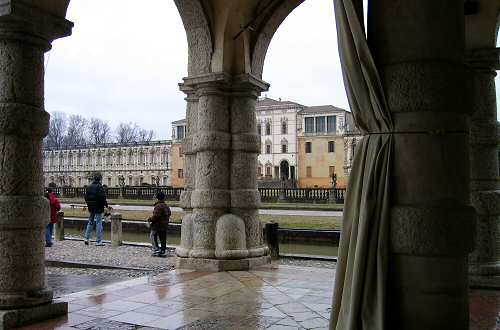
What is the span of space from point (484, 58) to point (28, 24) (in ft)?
15.7

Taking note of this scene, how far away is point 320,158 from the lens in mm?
59219

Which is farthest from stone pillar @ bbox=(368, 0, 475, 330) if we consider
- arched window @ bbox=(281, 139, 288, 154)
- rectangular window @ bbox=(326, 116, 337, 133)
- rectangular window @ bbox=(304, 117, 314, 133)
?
arched window @ bbox=(281, 139, 288, 154)

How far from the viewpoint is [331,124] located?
2302 inches

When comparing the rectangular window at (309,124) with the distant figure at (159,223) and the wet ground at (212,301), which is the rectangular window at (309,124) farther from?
the wet ground at (212,301)

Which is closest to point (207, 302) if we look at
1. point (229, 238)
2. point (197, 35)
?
point (229, 238)

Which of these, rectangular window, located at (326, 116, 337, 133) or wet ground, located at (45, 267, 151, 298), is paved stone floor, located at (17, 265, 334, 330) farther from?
rectangular window, located at (326, 116, 337, 133)

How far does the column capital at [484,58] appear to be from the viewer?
5637 millimetres

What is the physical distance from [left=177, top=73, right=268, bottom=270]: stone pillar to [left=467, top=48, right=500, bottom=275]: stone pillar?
288 cm

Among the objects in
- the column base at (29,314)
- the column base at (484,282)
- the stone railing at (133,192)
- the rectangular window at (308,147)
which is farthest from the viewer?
the rectangular window at (308,147)

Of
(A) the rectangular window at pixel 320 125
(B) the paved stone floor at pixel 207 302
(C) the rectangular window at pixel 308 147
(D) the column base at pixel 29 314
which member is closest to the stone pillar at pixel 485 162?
(B) the paved stone floor at pixel 207 302

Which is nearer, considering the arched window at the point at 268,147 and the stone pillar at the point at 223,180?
the stone pillar at the point at 223,180

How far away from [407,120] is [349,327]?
1160 mm

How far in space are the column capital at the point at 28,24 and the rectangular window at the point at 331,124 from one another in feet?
181

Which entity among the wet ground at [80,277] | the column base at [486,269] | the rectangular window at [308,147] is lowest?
the wet ground at [80,277]
